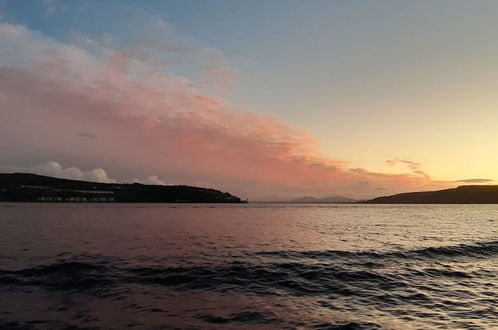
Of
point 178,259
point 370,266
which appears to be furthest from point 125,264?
point 370,266

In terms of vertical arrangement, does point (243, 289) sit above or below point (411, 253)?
below

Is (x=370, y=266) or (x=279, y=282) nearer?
(x=279, y=282)

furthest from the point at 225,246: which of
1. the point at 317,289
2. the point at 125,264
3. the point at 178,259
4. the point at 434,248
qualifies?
the point at 434,248

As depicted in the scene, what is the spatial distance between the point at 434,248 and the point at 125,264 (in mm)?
39866

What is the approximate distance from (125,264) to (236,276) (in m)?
11.4

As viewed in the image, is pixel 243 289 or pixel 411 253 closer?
pixel 243 289

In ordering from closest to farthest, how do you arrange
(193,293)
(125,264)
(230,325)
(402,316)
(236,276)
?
(230,325) < (402,316) < (193,293) < (236,276) < (125,264)

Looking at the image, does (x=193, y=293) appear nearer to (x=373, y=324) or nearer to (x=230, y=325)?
(x=230, y=325)

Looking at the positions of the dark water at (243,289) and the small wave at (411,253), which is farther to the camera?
the small wave at (411,253)

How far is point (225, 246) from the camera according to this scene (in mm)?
49406

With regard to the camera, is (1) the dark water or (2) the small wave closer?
(1) the dark water

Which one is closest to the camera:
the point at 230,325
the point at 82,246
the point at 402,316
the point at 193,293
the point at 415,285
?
the point at 230,325

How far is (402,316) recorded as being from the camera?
1997 cm

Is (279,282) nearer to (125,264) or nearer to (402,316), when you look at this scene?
(402,316)
